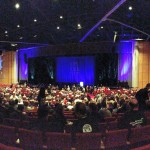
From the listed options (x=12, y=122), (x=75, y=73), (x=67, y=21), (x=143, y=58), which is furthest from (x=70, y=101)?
(x=75, y=73)

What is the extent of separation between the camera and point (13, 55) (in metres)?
40.3

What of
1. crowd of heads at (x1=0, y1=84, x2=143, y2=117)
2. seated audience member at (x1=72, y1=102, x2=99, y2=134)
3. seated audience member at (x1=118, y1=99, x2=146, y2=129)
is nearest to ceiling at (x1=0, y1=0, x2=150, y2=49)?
crowd of heads at (x1=0, y1=84, x2=143, y2=117)

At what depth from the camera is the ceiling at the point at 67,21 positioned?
65.1 ft

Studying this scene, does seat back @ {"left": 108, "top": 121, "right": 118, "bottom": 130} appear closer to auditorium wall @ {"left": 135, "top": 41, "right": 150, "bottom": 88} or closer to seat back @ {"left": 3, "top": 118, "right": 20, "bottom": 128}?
seat back @ {"left": 3, "top": 118, "right": 20, "bottom": 128}

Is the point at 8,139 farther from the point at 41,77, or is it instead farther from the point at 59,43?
the point at 41,77

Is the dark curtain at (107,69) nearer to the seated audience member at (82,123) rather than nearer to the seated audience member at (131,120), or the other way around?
the seated audience member at (131,120)

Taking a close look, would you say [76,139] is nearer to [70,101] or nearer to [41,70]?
[70,101]

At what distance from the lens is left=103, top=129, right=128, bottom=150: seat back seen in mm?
6055

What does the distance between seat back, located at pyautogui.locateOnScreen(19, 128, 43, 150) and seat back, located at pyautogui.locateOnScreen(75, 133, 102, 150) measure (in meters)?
0.71

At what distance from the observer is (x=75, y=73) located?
120 ft

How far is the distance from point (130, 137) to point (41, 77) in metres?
32.7

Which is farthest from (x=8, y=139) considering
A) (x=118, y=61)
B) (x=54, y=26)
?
(x=118, y=61)

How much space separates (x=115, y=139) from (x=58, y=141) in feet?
3.62

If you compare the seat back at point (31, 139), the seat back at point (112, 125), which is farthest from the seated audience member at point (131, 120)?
the seat back at point (31, 139)
